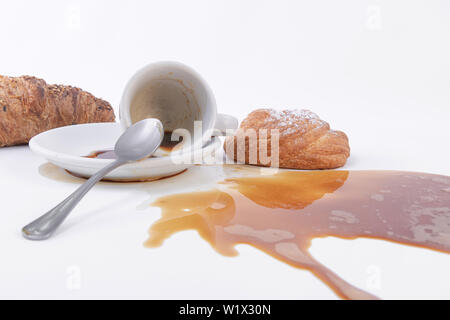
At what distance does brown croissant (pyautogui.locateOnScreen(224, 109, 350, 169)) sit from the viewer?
64.3 inches

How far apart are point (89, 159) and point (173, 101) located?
20.6 inches

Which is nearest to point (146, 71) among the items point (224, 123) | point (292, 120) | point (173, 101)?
A: point (173, 101)

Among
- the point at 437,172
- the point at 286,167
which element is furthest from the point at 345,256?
the point at 437,172

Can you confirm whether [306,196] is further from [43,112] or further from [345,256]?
[43,112]

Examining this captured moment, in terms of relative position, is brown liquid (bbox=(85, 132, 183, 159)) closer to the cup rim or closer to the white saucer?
the white saucer

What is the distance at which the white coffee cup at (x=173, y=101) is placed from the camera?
1.47 meters

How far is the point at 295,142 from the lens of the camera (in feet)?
5.36

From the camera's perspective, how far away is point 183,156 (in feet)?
4.30

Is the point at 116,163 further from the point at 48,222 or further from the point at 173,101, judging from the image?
the point at 173,101

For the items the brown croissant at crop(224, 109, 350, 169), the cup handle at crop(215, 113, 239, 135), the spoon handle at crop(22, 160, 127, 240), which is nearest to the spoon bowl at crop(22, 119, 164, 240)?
the spoon handle at crop(22, 160, 127, 240)

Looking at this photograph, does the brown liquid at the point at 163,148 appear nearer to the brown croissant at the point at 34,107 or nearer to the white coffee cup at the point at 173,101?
the white coffee cup at the point at 173,101

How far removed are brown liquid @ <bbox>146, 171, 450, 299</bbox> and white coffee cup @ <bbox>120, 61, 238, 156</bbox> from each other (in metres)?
0.28
